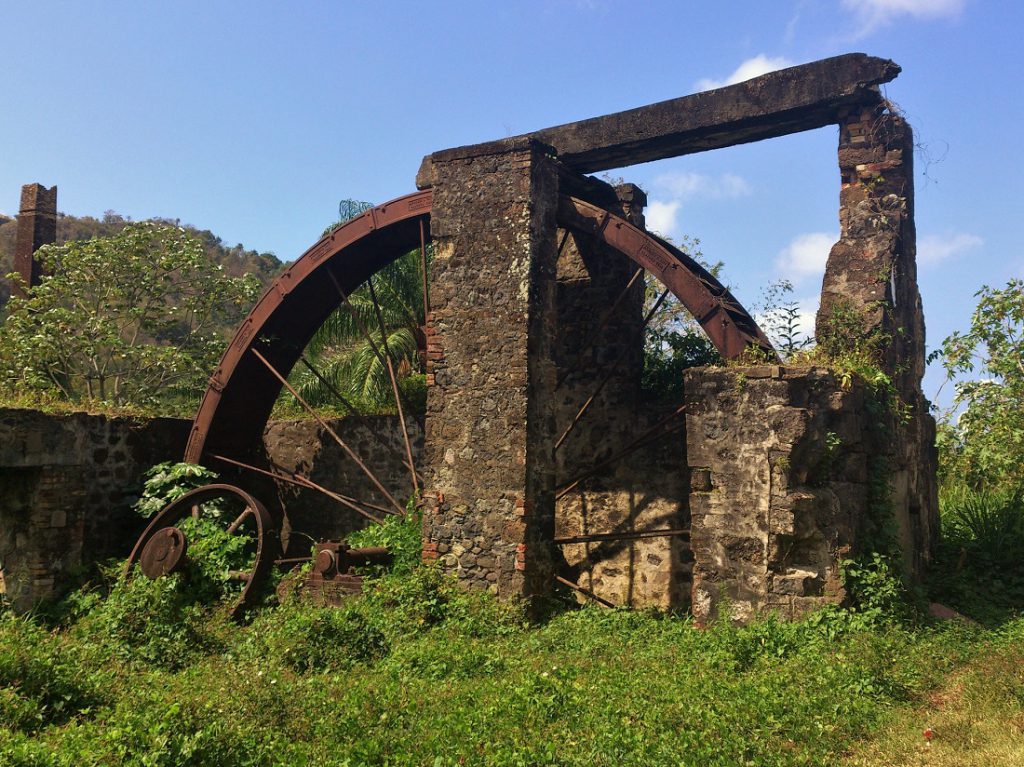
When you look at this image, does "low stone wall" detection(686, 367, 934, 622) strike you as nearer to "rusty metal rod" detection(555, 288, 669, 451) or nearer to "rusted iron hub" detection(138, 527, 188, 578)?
"rusty metal rod" detection(555, 288, 669, 451)

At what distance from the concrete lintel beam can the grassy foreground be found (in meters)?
4.36

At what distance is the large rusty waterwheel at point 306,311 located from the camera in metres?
8.45

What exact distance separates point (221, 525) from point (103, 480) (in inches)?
55.1

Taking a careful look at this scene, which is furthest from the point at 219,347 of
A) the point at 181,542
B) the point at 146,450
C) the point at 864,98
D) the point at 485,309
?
the point at 864,98

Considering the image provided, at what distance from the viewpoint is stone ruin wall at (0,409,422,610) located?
8672mm

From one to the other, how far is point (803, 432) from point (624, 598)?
126 inches

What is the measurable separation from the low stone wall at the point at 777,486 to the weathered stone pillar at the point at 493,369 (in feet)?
5.15

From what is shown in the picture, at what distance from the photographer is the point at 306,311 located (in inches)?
409

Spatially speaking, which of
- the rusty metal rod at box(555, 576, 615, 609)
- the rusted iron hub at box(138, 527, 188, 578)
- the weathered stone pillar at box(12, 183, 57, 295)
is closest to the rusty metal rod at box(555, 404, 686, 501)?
the rusty metal rod at box(555, 576, 615, 609)

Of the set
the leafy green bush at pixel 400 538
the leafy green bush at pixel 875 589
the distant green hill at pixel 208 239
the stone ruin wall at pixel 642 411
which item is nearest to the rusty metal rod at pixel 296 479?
the leafy green bush at pixel 400 538

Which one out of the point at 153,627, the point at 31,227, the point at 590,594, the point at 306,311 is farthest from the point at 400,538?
the point at 31,227

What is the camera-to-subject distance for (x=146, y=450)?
1002cm

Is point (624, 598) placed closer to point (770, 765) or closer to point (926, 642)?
point (926, 642)

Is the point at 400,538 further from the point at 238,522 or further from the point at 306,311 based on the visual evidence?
the point at 306,311
